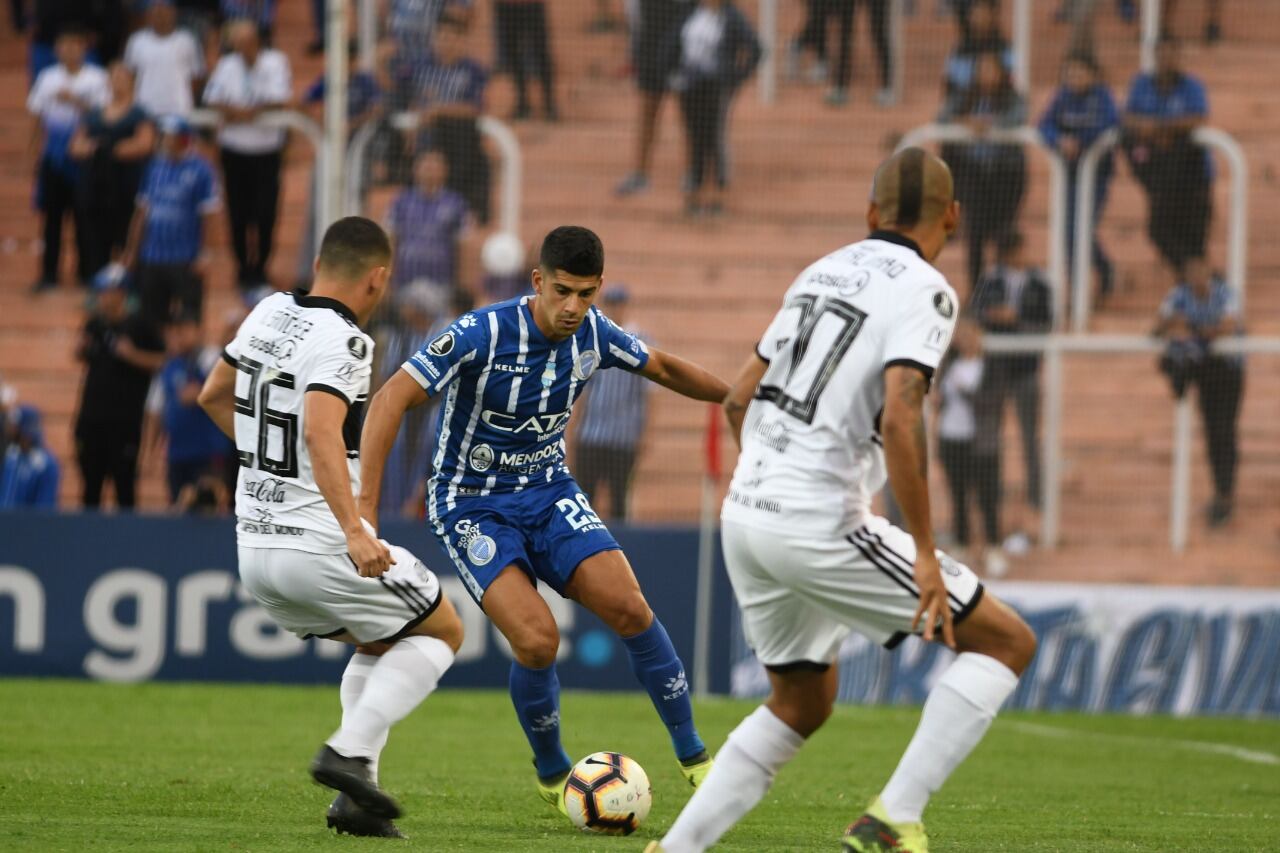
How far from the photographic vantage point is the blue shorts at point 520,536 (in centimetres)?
746

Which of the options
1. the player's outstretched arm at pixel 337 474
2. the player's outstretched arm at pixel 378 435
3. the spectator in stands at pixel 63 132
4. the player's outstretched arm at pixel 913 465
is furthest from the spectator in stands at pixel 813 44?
the player's outstretched arm at pixel 913 465

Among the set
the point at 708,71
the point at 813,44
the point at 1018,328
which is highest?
the point at 813,44

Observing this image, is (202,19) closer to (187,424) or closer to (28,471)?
(187,424)

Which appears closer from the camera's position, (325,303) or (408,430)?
(325,303)

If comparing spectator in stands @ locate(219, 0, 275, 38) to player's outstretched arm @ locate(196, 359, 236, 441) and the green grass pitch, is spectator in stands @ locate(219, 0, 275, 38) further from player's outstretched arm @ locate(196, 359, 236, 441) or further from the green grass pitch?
player's outstretched arm @ locate(196, 359, 236, 441)

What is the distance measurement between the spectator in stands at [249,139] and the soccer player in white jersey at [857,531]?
11939 mm

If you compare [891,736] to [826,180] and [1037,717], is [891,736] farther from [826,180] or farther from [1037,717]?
[826,180]

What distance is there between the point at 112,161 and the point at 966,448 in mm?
8162

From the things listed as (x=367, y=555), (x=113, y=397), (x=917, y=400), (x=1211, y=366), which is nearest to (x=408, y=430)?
(x=113, y=397)

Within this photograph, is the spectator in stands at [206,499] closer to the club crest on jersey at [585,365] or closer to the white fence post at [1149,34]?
the club crest on jersey at [585,365]

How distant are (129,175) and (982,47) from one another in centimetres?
761

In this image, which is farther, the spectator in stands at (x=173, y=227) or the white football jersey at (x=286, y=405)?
the spectator in stands at (x=173, y=227)

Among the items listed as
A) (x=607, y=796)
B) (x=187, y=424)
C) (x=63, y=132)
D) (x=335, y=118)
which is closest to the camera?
(x=607, y=796)

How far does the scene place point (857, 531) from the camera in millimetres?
5672
